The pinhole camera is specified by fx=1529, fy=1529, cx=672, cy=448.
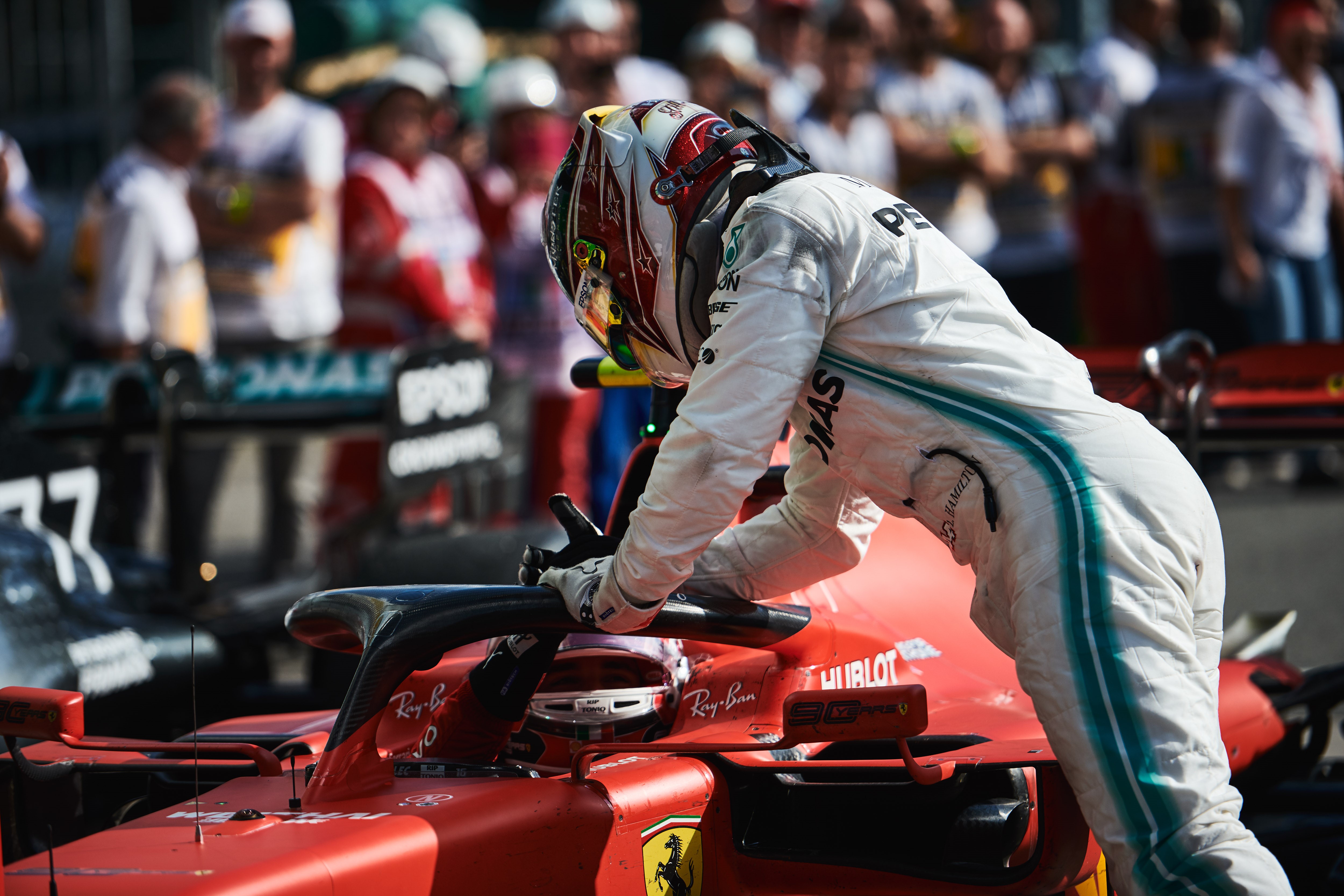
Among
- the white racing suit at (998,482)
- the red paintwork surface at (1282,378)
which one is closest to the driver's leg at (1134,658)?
the white racing suit at (998,482)

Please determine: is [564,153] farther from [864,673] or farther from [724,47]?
[864,673]

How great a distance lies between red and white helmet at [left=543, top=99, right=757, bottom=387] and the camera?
8.09 feet

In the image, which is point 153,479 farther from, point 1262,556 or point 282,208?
point 1262,556

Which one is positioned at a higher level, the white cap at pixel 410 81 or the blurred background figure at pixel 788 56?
the blurred background figure at pixel 788 56

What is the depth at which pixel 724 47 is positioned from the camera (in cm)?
777

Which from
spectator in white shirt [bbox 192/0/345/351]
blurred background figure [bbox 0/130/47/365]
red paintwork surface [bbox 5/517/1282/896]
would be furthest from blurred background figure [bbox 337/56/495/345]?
red paintwork surface [bbox 5/517/1282/896]

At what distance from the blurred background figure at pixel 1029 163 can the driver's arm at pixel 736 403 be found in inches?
224

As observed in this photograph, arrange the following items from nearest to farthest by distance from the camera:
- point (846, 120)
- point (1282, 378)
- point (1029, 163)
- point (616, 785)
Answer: point (616, 785) < point (1282, 378) < point (846, 120) < point (1029, 163)

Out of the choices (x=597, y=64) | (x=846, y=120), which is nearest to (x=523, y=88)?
(x=597, y=64)

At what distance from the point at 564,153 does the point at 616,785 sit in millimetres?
4183

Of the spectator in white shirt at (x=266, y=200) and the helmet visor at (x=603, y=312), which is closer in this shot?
the helmet visor at (x=603, y=312)

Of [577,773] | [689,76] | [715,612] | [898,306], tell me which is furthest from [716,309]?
[689,76]

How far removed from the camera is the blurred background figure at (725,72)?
7594mm

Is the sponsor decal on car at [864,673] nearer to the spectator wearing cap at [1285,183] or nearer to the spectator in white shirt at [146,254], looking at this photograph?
the spectator in white shirt at [146,254]
